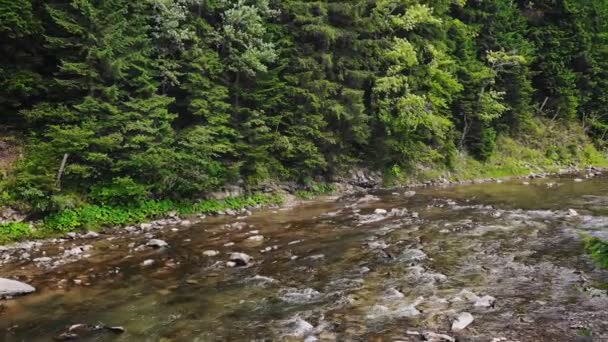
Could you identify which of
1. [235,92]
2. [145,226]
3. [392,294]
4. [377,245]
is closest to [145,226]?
[145,226]

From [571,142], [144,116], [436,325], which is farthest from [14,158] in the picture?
[571,142]

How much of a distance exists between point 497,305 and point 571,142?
36.7 metres

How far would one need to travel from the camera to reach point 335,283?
10250mm

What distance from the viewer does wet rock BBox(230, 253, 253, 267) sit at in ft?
39.1

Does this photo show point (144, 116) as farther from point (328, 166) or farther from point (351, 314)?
point (351, 314)

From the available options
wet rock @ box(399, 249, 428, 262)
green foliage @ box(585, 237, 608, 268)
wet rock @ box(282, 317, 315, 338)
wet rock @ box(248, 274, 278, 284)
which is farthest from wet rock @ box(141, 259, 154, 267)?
green foliage @ box(585, 237, 608, 268)

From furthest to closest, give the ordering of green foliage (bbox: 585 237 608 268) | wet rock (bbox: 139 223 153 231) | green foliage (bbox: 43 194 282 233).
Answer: wet rock (bbox: 139 223 153 231), green foliage (bbox: 43 194 282 233), green foliage (bbox: 585 237 608 268)

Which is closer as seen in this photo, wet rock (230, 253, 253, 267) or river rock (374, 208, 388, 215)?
wet rock (230, 253, 253, 267)

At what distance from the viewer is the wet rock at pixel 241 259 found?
11.9 metres

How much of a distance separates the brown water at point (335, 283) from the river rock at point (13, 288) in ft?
0.87

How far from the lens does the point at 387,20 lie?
26.6 m

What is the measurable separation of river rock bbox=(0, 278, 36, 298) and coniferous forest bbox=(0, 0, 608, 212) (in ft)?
17.6

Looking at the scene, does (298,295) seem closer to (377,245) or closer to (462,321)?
(462,321)

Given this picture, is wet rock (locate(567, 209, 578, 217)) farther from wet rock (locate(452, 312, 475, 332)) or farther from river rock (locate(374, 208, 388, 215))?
wet rock (locate(452, 312, 475, 332))
